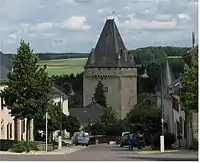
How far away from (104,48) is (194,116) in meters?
95.0

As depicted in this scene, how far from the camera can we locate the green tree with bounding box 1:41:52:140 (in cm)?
4150

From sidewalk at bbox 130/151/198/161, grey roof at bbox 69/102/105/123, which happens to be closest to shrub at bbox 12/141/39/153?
sidewalk at bbox 130/151/198/161

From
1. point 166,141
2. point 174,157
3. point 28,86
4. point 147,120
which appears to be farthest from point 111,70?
point 174,157

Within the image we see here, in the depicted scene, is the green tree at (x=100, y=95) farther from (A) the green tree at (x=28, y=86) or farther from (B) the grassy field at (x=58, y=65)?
(A) the green tree at (x=28, y=86)

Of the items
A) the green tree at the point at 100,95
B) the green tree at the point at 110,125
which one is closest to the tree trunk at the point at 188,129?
the green tree at the point at 110,125

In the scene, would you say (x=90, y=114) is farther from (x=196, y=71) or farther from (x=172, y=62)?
(x=196, y=71)

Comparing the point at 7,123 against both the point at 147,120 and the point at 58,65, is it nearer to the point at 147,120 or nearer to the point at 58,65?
the point at 147,120

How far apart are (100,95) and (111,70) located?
792 cm

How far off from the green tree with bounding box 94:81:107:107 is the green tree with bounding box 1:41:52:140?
91539 mm

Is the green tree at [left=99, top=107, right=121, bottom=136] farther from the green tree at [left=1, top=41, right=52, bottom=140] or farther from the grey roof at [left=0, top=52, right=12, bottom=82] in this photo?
the green tree at [left=1, top=41, right=52, bottom=140]

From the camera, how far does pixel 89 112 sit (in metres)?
121

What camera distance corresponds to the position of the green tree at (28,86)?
4150cm

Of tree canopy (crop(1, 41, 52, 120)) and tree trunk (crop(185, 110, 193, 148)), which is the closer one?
tree canopy (crop(1, 41, 52, 120))

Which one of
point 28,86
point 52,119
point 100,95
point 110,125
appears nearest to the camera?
point 28,86
